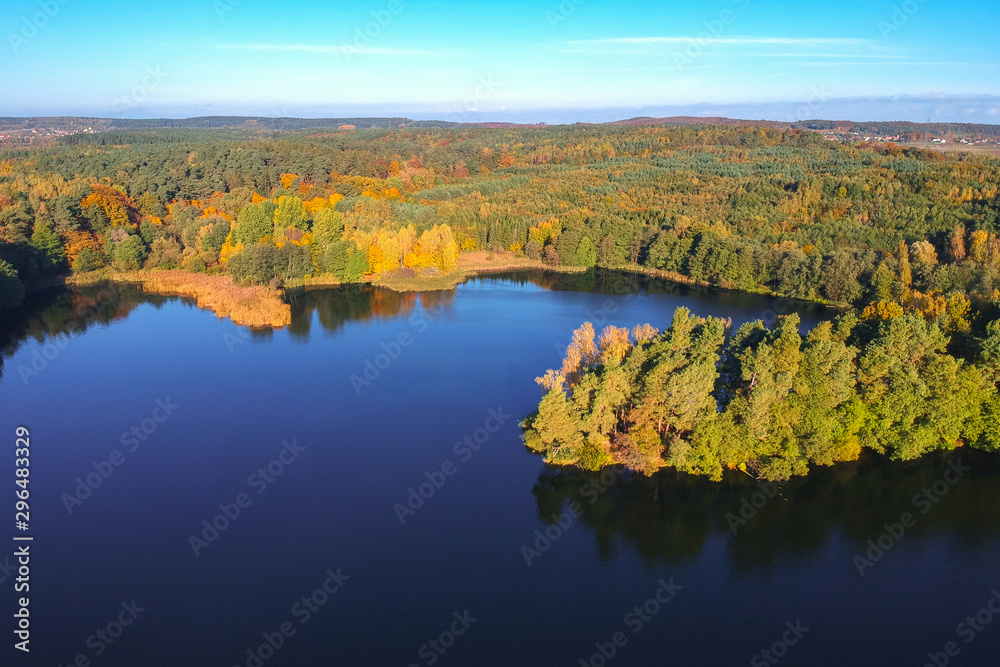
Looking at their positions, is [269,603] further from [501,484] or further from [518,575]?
[501,484]

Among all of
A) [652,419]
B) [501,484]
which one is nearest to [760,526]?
[652,419]

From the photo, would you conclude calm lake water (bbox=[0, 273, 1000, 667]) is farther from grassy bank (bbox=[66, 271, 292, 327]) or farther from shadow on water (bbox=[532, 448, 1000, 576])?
grassy bank (bbox=[66, 271, 292, 327])

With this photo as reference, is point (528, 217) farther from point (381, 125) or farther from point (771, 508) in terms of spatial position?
point (381, 125)

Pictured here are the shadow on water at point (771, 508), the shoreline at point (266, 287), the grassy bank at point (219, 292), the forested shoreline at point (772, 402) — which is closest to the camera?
the shadow on water at point (771, 508)

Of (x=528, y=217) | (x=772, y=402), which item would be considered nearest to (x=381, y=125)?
(x=528, y=217)

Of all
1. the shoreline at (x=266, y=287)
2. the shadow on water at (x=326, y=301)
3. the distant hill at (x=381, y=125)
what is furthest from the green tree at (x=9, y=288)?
the distant hill at (x=381, y=125)

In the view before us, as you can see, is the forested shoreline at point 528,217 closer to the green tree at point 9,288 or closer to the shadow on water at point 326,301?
the green tree at point 9,288
